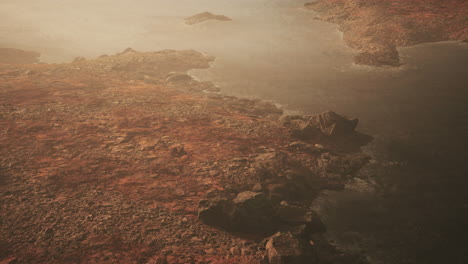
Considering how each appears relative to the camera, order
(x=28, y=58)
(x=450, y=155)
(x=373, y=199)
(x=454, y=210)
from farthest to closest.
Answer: (x=28, y=58), (x=450, y=155), (x=373, y=199), (x=454, y=210)

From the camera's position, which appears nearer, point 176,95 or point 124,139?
point 124,139

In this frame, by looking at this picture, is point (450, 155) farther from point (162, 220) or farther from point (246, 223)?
point (162, 220)

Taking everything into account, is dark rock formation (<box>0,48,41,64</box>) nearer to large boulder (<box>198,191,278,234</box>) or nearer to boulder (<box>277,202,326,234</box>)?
large boulder (<box>198,191,278,234</box>)

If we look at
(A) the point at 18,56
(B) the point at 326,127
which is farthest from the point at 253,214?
(A) the point at 18,56

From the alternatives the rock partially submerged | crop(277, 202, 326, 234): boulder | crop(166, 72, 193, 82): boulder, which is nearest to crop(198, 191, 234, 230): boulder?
crop(277, 202, 326, 234): boulder

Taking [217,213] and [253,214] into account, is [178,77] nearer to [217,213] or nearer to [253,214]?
[217,213]

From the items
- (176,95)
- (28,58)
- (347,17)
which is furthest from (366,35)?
(28,58)

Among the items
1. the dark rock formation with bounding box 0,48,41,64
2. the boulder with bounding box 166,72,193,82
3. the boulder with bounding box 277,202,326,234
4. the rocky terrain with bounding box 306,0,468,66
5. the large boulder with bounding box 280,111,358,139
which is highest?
the rocky terrain with bounding box 306,0,468,66
